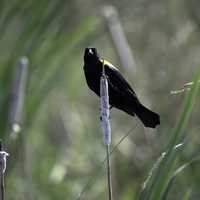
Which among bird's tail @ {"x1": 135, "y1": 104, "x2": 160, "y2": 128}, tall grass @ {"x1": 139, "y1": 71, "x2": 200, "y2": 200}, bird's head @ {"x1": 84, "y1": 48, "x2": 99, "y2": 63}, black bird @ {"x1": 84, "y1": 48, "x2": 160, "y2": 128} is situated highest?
bird's head @ {"x1": 84, "y1": 48, "x2": 99, "y2": 63}

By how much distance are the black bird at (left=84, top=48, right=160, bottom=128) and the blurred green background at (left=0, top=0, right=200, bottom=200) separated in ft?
2.33

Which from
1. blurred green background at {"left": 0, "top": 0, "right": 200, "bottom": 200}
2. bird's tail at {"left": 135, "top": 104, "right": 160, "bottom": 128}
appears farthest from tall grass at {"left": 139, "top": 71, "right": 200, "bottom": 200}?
blurred green background at {"left": 0, "top": 0, "right": 200, "bottom": 200}

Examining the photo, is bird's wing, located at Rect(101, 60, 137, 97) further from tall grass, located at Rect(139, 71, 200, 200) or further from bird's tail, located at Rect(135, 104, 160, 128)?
tall grass, located at Rect(139, 71, 200, 200)

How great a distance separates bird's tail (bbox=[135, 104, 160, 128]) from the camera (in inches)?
59.2

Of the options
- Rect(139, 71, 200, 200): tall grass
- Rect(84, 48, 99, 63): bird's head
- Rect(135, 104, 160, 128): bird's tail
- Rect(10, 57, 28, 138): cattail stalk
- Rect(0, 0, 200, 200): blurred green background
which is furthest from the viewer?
Rect(0, 0, 200, 200): blurred green background

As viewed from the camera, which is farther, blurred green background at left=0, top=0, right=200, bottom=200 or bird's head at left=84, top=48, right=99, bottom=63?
blurred green background at left=0, top=0, right=200, bottom=200

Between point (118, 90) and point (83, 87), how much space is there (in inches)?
104

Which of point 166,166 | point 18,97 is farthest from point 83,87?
point 166,166

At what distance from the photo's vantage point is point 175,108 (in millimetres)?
3480

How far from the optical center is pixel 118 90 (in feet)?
5.24

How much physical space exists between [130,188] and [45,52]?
82 centimetres

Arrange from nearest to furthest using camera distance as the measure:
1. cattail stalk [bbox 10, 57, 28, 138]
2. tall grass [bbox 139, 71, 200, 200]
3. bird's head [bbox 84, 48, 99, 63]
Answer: tall grass [bbox 139, 71, 200, 200] < bird's head [bbox 84, 48, 99, 63] < cattail stalk [bbox 10, 57, 28, 138]

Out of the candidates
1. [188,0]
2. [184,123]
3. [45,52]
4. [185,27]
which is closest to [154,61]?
[185,27]

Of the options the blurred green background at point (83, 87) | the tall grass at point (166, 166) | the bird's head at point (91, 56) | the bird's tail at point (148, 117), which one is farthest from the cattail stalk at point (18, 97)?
the tall grass at point (166, 166)
